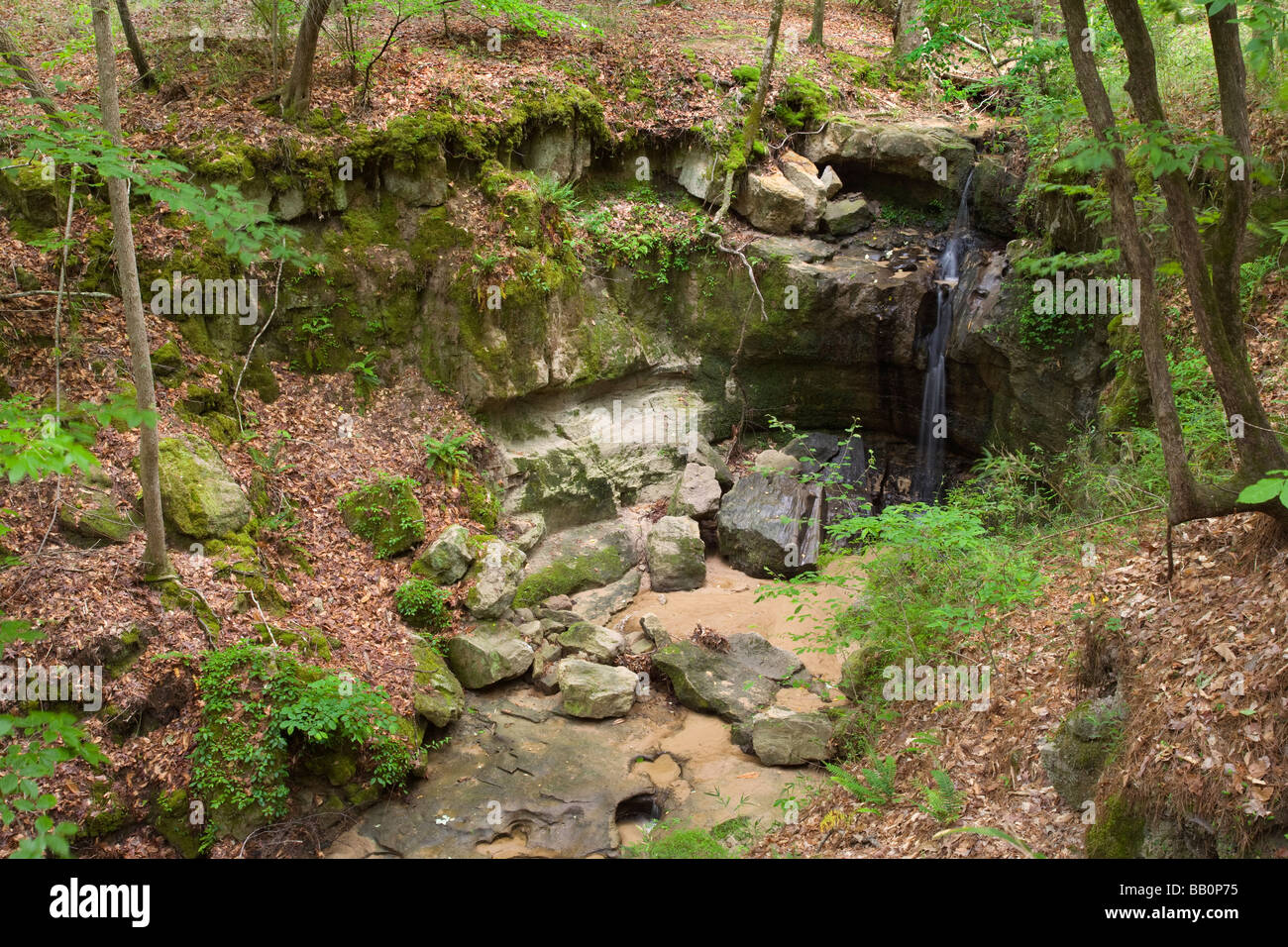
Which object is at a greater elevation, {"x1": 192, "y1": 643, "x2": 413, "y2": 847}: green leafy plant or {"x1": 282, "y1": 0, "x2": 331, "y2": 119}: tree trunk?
{"x1": 282, "y1": 0, "x2": 331, "y2": 119}: tree trunk

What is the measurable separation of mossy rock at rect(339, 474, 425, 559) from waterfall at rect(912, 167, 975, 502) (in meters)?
8.02

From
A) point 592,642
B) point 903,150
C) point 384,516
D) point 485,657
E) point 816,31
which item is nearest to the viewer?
point 485,657

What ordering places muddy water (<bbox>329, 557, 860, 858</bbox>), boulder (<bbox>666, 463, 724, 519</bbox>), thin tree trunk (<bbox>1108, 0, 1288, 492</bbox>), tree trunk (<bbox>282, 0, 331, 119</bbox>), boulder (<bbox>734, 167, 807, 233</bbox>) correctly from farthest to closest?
boulder (<bbox>734, 167, 807, 233</bbox>), boulder (<bbox>666, 463, 724, 519</bbox>), tree trunk (<bbox>282, 0, 331, 119</bbox>), muddy water (<bbox>329, 557, 860, 858</bbox>), thin tree trunk (<bbox>1108, 0, 1288, 492</bbox>)

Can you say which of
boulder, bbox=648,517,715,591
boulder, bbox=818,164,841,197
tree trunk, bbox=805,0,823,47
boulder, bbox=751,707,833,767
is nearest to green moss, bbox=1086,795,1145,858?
boulder, bbox=751,707,833,767

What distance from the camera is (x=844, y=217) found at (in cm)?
1337

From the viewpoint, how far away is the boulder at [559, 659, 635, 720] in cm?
810

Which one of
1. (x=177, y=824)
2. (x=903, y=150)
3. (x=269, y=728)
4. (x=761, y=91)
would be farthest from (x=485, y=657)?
(x=903, y=150)

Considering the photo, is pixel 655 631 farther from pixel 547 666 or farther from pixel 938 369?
pixel 938 369

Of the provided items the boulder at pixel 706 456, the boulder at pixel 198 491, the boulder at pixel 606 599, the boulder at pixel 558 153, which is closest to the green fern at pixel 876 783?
the boulder at pixel 606 599

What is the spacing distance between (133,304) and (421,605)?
4002mm

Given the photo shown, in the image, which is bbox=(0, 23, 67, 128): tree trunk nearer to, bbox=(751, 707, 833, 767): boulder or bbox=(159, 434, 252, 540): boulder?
bbox=(159, 434, 252, 540): boulder

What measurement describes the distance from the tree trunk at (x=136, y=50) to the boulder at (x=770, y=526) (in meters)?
9.76

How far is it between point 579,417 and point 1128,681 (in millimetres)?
8705

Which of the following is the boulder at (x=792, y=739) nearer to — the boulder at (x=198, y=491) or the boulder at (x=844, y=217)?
the boulder at (x=198, y=491)
